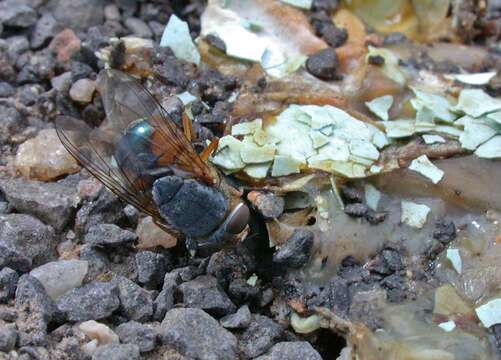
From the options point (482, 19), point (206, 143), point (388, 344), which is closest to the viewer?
point (388, 344)

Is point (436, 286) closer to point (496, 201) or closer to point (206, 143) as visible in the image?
point (496, 201)

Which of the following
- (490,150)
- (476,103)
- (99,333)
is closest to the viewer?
(99,333)

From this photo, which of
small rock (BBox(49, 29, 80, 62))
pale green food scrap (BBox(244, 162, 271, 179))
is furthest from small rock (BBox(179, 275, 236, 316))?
small rock (BBox(49, 29, 80, 62))

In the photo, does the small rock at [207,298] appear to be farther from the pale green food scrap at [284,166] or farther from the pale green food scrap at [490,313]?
the pale green food scrap at [490,313]

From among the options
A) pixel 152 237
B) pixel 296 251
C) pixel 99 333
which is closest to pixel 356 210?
pixel 296 251

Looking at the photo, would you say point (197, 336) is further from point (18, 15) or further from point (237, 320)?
point (18, 15)

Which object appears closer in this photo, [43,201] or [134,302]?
[134,302]

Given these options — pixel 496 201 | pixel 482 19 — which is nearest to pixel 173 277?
pixel 496 201
